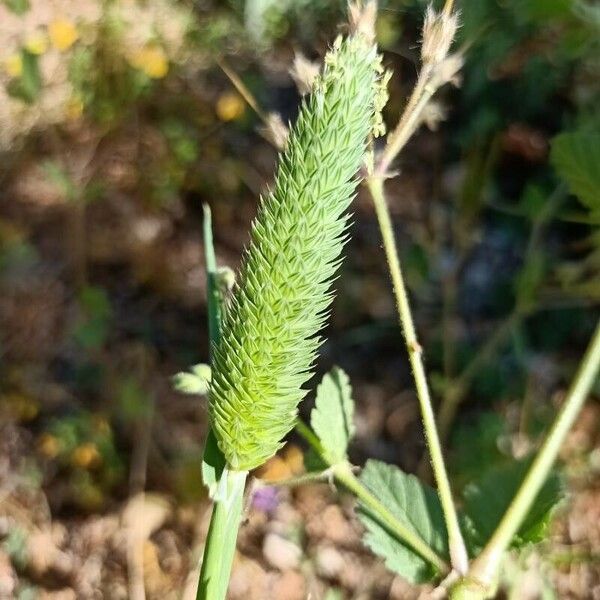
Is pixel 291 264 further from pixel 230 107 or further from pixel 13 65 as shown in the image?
pixel 13 65

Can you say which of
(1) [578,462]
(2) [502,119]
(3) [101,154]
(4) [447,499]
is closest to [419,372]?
(4) [447,499]

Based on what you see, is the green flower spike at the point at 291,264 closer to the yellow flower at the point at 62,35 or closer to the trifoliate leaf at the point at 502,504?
the trifoliate leaf at the point at 502,504

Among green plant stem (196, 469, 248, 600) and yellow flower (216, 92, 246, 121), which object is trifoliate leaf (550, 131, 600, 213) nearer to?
green plant stem (196, 469, 248, 600)

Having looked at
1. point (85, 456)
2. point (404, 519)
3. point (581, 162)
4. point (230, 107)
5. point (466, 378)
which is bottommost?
point (85, 456)

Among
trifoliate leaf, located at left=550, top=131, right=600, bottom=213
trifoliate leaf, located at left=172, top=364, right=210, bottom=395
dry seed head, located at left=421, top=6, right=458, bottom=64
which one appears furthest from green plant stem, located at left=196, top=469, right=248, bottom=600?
trifoliate leaf, located at left=550, top=131, right=600, bottom=213

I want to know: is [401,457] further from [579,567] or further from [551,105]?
[551,105]

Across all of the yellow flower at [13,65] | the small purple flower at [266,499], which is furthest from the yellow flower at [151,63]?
the small purple flower at [266,499]

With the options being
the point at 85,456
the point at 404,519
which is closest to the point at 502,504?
the point at 404,519
